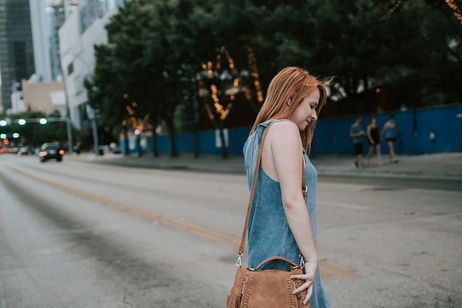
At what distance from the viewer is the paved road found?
16.8ft

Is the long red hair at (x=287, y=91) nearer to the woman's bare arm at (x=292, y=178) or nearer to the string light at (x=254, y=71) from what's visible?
the woman's bare arm at (x=292, y=178)

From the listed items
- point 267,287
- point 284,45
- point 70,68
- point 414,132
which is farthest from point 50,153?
point 70,68

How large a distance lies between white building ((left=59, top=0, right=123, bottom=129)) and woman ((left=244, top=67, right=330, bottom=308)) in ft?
258

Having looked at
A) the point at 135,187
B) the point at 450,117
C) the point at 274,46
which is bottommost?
the point at 135,187

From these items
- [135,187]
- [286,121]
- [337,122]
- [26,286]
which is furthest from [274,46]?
[286,121]

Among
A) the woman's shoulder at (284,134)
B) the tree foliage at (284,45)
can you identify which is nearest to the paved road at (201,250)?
the woman's shoulder at (284,134)

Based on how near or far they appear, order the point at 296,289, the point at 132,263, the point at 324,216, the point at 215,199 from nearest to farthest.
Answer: the point at 296,289, the point at 132,263, the point at 324,216, the point at 215,199

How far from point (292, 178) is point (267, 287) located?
0.47 m

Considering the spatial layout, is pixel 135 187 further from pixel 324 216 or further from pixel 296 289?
pixel 296 289

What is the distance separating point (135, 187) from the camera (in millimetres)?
17969

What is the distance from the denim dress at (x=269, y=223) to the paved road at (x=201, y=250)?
2.53 meters

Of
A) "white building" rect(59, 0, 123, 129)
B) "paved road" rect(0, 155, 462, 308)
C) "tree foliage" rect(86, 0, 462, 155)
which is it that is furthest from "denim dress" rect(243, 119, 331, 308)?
"white building" rect(59, 0, 123, 129)

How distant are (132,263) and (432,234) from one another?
13.0ft

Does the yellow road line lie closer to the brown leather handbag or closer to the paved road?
the paved road
